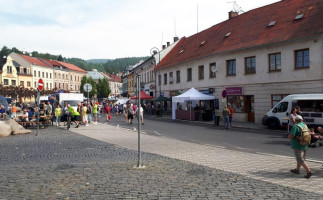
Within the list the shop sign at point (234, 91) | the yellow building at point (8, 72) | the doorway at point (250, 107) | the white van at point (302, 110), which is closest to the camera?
the white van at point (302, 110)

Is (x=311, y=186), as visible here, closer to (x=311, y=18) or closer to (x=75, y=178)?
(x=75, y=178)

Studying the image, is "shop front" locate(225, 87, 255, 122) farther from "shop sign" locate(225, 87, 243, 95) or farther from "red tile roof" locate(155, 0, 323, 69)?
"red tile roof" locate(155, 0, 323, 69)

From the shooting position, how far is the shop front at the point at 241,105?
27.0 metres

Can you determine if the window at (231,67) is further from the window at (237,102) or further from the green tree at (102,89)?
the green tree at (102,89)

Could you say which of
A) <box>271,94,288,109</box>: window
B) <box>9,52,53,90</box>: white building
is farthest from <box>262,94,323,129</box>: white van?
<box>9,52,53,90</box>: white building

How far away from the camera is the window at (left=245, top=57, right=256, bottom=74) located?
2647 centimetres

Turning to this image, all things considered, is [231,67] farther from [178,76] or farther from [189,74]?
[178,76]

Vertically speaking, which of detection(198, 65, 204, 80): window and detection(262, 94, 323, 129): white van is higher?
detection(198, 65, 204, 80): window

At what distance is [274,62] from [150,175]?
19735 mm

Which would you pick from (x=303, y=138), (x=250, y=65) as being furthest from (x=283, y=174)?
(x=250, y=65)

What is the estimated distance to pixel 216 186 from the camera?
6.81 metres

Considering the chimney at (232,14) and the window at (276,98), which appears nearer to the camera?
the window at (276,98)

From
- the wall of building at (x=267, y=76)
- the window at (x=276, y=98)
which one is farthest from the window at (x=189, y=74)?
the window at (x=276, y=98)

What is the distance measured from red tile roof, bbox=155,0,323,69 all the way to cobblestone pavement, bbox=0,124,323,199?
15.3m
